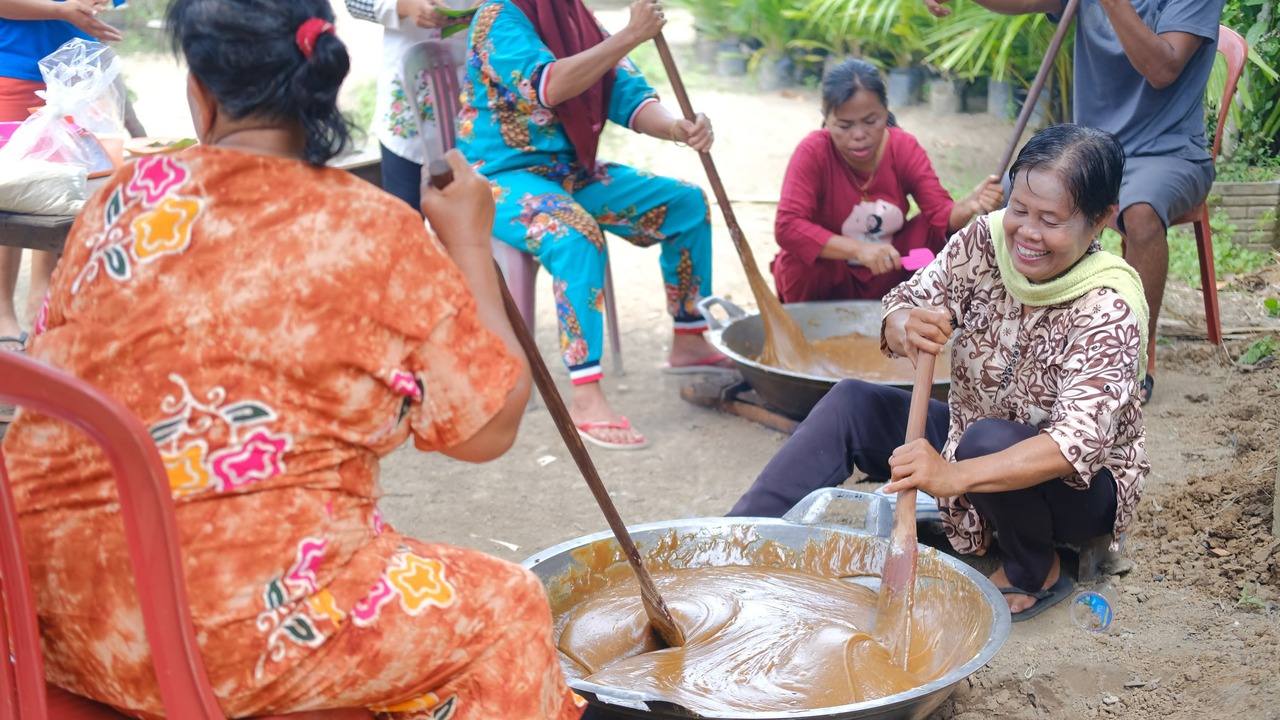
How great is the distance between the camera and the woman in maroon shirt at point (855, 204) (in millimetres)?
3896

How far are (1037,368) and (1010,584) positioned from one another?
1.71 ft

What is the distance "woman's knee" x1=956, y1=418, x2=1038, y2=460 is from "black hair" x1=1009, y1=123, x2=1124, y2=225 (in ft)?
1.38

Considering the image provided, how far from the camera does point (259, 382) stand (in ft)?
4.65

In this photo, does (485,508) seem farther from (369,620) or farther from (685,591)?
(369,620)

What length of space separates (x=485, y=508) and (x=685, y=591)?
118 cm

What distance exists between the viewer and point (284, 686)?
1.46 m

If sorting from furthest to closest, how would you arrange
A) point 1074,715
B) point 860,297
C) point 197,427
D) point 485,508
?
point 860,297 < point 485,508 < point 1074,715 < point 197,427

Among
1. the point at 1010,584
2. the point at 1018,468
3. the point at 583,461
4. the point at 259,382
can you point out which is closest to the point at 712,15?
the point at 1010,584

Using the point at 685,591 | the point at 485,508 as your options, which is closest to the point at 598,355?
the point at 485,508

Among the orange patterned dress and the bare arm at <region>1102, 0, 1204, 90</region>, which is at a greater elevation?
Result: the bare arm at <region>1102, 0, 1204, 90</region>

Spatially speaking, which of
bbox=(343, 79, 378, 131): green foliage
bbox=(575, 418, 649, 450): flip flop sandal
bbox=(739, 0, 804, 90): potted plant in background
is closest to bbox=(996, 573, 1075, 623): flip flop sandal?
bbox=(575, 418, 649, 450): flip flop sandal

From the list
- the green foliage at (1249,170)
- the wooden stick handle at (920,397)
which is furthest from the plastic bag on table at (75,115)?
the green foliage at (1249,170)

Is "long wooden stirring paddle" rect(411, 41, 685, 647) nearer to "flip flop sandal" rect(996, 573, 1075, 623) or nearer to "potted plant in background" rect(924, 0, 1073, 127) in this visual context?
"flip flop sandal" rect(996, 573, 1075, 623)

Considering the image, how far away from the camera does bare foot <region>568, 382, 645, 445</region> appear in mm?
3854
